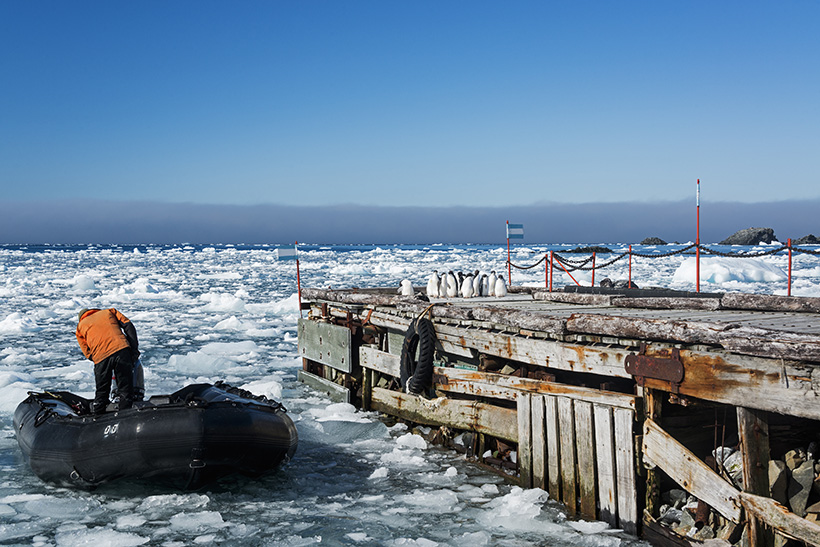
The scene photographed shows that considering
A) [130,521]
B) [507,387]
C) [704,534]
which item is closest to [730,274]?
[507,387]

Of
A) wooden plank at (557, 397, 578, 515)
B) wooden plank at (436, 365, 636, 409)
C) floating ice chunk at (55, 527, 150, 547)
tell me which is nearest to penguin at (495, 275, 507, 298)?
wooden plank at (436, 365, 636, 409)

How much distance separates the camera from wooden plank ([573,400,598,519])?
→ 557 centimetres

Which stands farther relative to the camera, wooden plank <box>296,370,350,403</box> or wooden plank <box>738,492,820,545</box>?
wooden plank <box>296,370,350,403</box>

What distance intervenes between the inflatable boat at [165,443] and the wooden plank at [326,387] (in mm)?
3105

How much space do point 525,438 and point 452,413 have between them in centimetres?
145

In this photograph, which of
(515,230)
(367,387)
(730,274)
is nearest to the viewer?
(367,387)

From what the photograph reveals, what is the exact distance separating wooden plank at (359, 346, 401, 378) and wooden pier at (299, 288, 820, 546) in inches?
15.1

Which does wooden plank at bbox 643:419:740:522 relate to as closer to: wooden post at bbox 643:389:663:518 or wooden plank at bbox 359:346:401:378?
wooden post at bbox 643:389:663:518

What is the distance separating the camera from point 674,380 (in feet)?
16.5

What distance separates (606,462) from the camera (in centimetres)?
545

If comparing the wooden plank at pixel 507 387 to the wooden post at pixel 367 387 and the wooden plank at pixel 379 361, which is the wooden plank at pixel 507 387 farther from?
the wooden post at pixel 367 387

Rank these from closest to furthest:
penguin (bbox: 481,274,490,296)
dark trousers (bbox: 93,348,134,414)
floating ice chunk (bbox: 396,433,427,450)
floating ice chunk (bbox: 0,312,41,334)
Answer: dark trousers (bbox: 93,348,134,414) → floating ice chunk (bbox: 396,433,427,450) → penguin (bbox: 481,274,490,296) → floating ice chunk (bbox: 0,312,41,334)

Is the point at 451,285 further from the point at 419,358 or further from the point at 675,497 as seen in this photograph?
the point at 675,497

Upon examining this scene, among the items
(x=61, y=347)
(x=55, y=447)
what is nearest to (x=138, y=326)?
(x=61, y=347)
